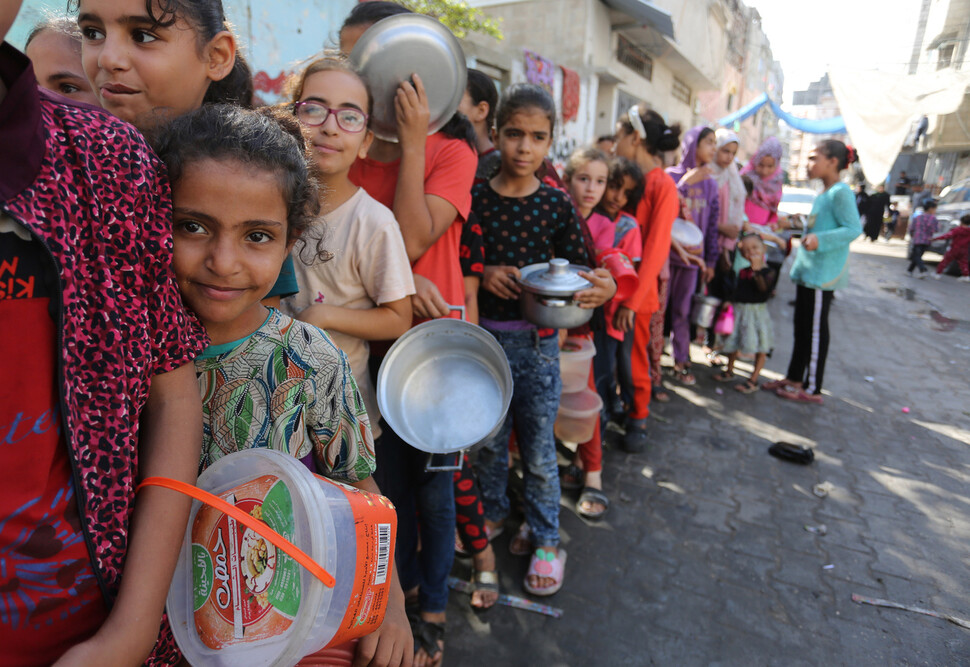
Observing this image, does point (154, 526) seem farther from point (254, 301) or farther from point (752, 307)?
point (752, 307)

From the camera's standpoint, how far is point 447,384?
5.96ft

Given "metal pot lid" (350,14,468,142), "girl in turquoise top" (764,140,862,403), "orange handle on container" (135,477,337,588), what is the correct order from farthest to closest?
"girl in turquoise top" (764,140,862,403)
"metal pot lid" (350,14,468,142)
"orange handle on container" (135,477,337,588)

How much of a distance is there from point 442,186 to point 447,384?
66 centimetres

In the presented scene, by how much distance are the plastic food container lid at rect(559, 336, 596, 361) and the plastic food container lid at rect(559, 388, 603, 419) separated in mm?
209

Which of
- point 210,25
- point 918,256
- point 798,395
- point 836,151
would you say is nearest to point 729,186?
point 836,151

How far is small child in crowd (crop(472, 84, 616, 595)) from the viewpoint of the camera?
7.40 feet

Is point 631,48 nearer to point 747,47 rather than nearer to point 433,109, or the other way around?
point 433,109

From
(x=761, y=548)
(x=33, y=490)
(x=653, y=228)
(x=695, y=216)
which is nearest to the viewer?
(x=33, y=490)

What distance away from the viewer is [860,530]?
113 inches

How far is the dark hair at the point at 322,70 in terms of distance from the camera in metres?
1.53

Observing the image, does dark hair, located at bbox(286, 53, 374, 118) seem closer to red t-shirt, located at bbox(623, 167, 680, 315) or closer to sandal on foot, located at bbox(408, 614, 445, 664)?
sandal on foot, located at bbox(408, 614, 445, 664)

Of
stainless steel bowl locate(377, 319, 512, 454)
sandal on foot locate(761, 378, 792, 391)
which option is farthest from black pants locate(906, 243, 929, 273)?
stainless steel bowl locate(377, 319, 512, 454)

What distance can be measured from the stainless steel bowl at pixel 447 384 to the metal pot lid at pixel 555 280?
0.41m

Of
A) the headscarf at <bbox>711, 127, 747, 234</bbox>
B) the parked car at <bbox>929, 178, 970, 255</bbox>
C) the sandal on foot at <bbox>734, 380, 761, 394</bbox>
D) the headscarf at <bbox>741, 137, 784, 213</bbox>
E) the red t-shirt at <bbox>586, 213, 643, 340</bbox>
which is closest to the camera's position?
the red t-shirt at <bbox>586, 213, 643, 340</bbox>
